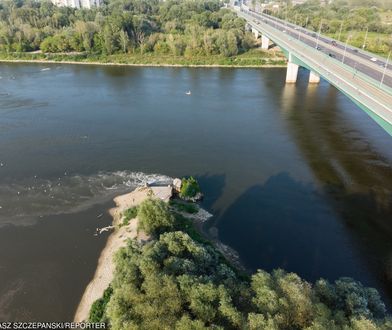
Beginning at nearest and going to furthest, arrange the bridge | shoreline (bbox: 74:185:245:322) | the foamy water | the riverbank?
shoreline (bbox: 74:185:245:322), the foamy water, the bridge, the riverbank

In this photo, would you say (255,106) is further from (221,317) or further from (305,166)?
(221,317)

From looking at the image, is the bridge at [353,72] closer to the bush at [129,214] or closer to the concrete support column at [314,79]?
the concrete support column at [314,79]

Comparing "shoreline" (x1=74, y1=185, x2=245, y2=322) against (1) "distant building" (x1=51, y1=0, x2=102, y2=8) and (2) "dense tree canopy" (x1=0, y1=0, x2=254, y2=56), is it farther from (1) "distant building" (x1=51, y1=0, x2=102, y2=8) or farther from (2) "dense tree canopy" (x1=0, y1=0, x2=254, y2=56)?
(1) "distant building" (x1=51, y1=0, x2=102, y2=8)

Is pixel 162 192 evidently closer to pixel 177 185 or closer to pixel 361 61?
pixel 177 185

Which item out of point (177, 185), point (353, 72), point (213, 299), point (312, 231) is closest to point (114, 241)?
point (177, 185)

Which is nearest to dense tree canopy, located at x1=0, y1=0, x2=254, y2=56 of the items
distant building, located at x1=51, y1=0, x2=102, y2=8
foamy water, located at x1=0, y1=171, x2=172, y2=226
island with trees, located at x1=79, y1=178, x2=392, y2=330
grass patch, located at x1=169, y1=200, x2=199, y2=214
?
foamy water, located at x1=0, y1=171, x2=172, y2=226

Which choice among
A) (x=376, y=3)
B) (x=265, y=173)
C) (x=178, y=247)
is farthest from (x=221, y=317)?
(x=376, y=3)

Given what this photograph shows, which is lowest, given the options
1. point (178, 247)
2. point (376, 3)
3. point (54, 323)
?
point (54, 323)
